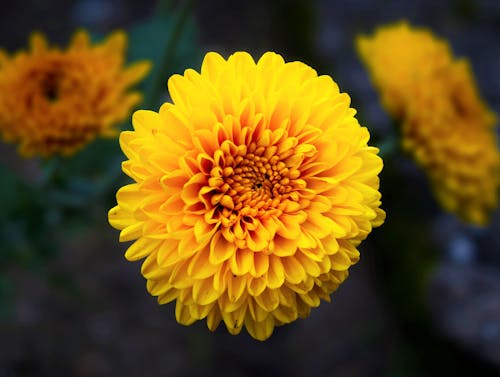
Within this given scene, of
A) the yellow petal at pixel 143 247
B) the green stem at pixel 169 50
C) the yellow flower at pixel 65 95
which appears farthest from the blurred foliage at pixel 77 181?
the yellow petal at pixel 143 247

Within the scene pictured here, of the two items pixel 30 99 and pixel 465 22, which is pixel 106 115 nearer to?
pixel 30 99

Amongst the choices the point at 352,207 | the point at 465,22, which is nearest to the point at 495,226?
the point at 465,22

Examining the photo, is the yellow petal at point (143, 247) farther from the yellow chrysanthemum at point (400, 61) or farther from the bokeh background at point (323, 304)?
the yellow chrysanthemum at point (400, 61)

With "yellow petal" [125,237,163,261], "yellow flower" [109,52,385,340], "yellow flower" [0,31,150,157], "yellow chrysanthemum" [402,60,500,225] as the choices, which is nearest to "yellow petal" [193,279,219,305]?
"yellow flower" [109,52,385,340]

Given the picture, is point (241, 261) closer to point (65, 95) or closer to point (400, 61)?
point (65, 95)

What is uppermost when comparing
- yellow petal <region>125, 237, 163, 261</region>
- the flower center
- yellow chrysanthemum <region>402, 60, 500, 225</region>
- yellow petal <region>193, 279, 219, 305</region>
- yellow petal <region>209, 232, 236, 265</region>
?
yellow chrysanthemum <region>402, 60, 500, 225</region>

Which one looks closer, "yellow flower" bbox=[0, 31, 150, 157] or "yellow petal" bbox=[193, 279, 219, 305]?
"yellow petal" bbox=[193, 279, 219, 305]

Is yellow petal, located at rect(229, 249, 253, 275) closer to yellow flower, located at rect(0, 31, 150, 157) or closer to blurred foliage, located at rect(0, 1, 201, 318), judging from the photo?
yellow flower, located at rect(0, 31, 150, 157)
